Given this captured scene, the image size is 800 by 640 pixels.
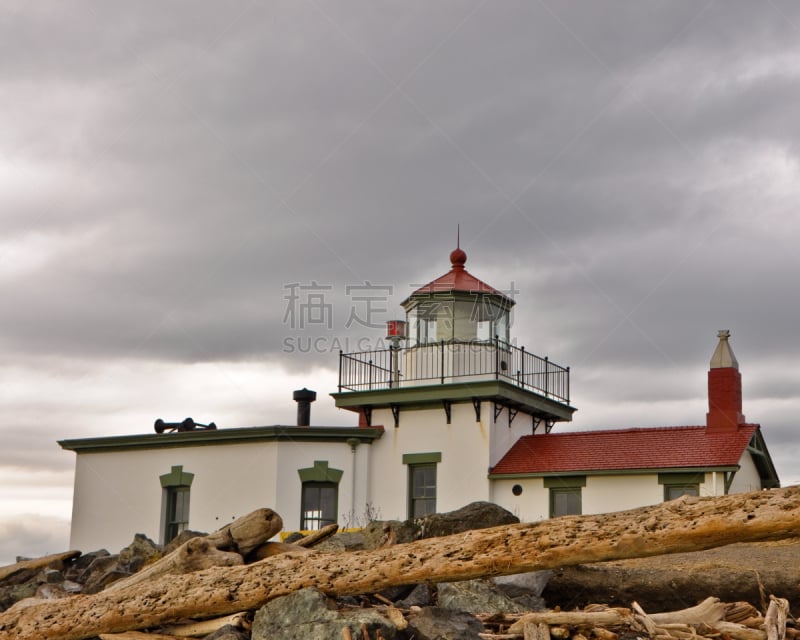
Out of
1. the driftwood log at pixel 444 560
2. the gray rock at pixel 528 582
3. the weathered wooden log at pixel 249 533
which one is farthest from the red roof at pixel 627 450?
the driftwood log at pixel 444 560

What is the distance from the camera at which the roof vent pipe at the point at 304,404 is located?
2438 cm

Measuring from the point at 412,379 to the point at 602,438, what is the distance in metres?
4.57

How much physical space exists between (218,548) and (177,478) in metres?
14.2

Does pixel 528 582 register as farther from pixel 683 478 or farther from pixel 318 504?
pixel 318 504

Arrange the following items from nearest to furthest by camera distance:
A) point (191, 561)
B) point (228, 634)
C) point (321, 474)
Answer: point (228, 634)
point (191, 561)
point (321, 474)

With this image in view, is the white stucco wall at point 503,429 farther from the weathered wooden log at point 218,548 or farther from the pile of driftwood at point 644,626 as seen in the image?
the pile of driftwood at point 644,626

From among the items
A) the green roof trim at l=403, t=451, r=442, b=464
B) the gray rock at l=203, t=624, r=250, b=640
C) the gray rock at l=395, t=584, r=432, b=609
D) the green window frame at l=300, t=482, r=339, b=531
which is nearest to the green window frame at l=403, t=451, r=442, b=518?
the green roof trim at l=403, t=451, r=442, b=464

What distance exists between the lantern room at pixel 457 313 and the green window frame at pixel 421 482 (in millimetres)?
2763

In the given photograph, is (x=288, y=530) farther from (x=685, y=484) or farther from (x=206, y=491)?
(x=685, y=484)

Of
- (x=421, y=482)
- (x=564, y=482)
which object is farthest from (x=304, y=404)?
(x=564, y=482)

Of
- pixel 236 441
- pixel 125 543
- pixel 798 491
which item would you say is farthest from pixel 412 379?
pixel 798 491

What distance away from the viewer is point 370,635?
7895 millimetres

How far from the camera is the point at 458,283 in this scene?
23.7m

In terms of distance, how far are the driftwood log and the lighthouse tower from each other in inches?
502
